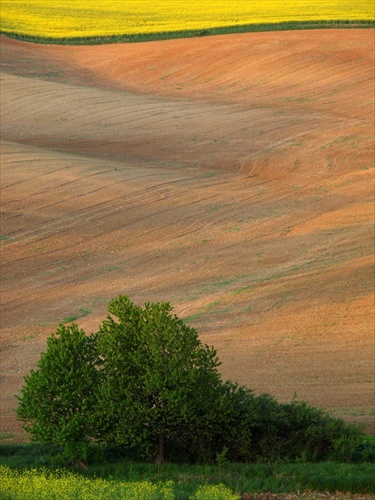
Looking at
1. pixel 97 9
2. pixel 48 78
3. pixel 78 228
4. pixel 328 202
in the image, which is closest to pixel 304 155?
pixel 328 202

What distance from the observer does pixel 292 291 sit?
25.3 m

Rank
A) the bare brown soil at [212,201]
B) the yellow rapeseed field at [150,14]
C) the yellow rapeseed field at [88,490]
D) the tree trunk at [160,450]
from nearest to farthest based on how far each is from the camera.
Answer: the yellow rapeseed field at [88,490], the tree trunk at [160,450], the bare brown soil at [212,201], the yellow rapeseed field at [150,14]

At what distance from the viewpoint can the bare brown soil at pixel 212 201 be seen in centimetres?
2278

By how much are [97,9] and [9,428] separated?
51232mm

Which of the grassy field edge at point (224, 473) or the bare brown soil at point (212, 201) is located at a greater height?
the bare brown soil at point (212, 201)

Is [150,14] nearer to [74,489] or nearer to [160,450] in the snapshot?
[160,450]

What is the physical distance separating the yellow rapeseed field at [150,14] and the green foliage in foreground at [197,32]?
0.56 meters

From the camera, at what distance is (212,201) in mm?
33062

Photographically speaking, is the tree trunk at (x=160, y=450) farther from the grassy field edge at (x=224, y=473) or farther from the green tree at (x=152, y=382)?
the grassy field edge at (x=224, y=473)

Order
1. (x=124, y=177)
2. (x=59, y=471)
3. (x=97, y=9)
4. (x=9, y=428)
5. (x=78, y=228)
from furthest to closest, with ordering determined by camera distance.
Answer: (x=97, y=9) → (x=124, y=177) → (x=78, y=228) → (x=9, y=428) → (x=59, y=471)

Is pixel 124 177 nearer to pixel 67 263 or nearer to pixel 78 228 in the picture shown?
pixel 78 228

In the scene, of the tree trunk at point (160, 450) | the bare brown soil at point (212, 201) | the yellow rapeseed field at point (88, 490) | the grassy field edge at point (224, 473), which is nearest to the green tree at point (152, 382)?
the tree trunk at point (160, 450)

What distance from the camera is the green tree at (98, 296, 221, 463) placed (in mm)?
14289

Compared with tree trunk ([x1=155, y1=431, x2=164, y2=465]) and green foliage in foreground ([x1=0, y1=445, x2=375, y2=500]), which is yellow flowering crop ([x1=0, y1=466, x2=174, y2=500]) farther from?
tree trunk ([x1=155, y1=431, x2=164, y2=465])
